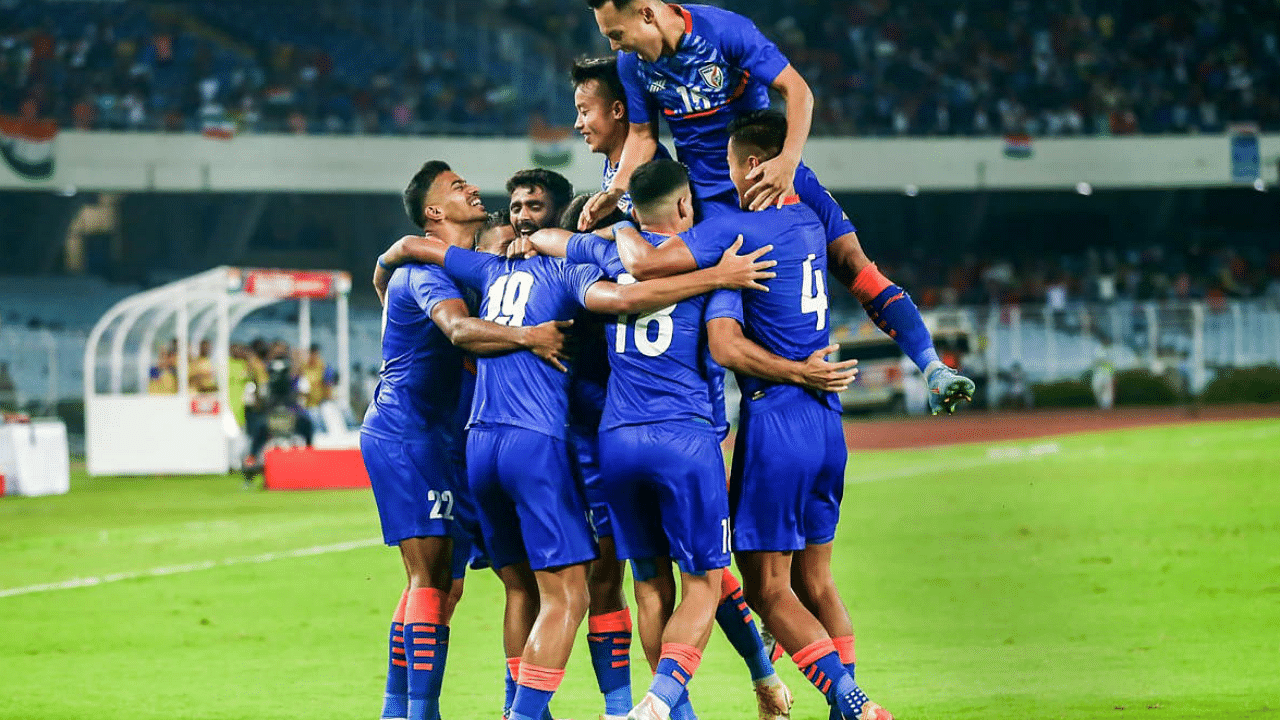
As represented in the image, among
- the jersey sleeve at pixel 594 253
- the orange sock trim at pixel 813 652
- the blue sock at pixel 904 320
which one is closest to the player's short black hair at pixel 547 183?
the jersey sleeve at pixel 594 253

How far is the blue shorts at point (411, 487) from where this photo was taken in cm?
689

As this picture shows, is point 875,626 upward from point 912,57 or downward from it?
downward

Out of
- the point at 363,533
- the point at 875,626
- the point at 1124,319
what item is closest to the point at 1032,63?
the point at 1124,319

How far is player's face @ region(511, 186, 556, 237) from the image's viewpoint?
702 cm

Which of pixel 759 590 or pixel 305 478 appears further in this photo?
pixel 305 478

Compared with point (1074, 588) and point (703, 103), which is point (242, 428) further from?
point (703, 103)

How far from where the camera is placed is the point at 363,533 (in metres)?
16.3

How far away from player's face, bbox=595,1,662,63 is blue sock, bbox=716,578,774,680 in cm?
240

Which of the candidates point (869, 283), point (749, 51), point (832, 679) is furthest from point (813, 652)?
point (749, 51)

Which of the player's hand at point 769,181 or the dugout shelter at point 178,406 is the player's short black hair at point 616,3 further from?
the dugout shelter at point 178,406

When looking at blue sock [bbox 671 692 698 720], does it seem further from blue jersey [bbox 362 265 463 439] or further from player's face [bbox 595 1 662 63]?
player's face [bbox 595 1 662 63]

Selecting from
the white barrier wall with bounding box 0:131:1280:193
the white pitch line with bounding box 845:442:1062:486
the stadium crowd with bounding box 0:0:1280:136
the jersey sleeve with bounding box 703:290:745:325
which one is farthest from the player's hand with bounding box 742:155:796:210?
the stadium crowd with bounding box 0:0:1280:136

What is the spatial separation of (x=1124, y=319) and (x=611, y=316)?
100 ft

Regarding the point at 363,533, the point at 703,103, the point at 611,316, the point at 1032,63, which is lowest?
the point at 363,533
